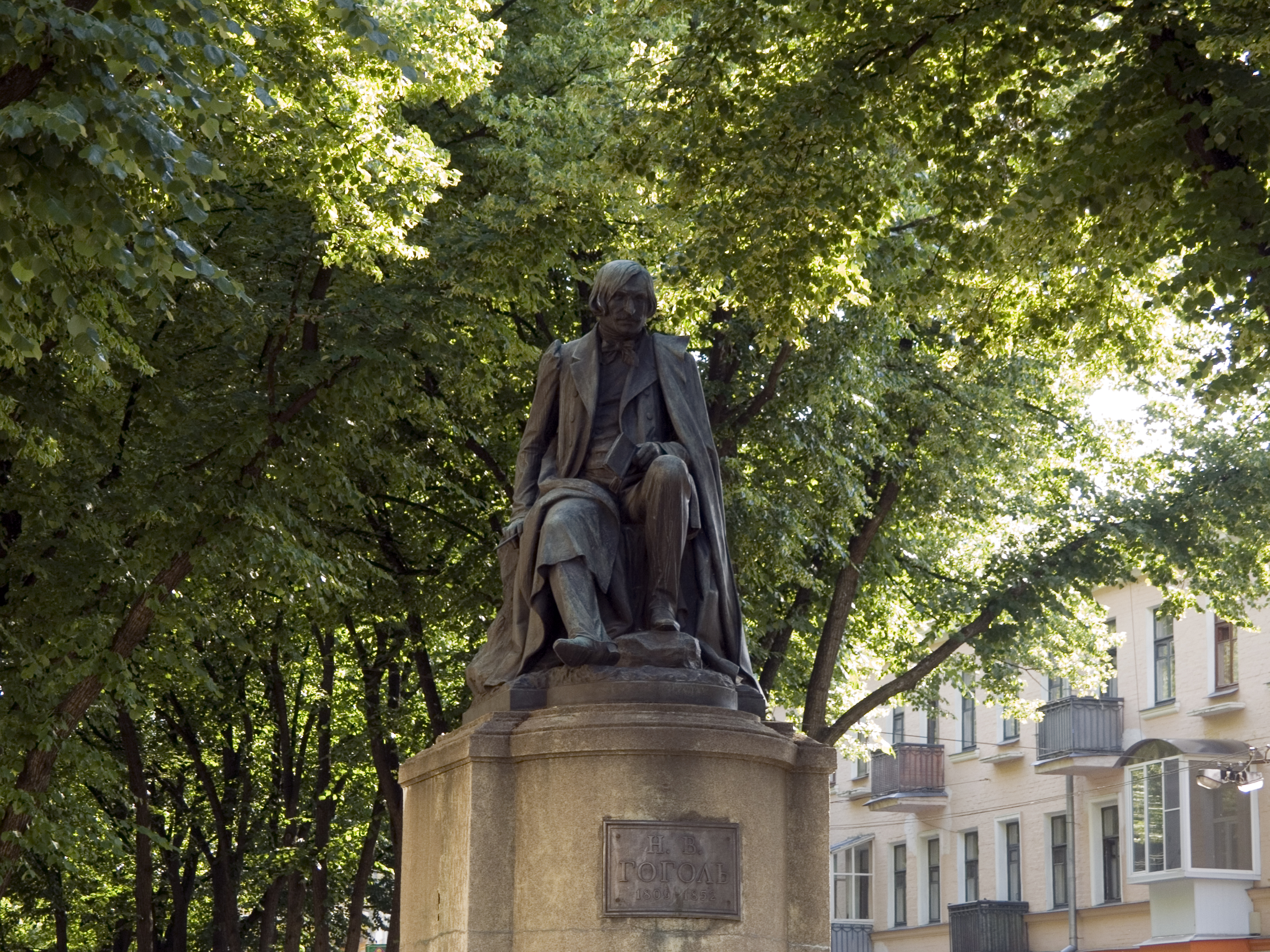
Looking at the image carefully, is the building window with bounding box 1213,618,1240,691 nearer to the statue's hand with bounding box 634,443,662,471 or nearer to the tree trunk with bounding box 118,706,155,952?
the tree trunk with bounding box 118,706,155,952

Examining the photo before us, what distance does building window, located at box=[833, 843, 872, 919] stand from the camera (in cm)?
4475

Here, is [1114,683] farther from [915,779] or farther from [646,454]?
[646,454]

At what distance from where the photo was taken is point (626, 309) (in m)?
8.95

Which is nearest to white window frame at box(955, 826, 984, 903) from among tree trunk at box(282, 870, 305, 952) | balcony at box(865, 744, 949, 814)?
balcony at box(865, 744, 949, 814)

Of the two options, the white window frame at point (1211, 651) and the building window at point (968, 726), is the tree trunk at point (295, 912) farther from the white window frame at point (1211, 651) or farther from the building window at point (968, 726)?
the building window at point (968, 726)

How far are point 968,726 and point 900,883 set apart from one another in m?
4.63

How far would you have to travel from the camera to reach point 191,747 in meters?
26.6

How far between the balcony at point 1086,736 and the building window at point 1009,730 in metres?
2.93

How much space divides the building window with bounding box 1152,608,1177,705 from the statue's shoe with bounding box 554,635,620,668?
1088 inches

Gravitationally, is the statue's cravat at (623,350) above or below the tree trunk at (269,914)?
above

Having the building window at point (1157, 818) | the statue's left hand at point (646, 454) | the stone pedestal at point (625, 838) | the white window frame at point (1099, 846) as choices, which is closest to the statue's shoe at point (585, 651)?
the stone pedestal at point (625, 838)

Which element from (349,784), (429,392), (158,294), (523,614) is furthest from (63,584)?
(349,784)

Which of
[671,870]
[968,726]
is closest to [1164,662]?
[968,726]

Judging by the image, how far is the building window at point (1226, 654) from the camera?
32.3m
